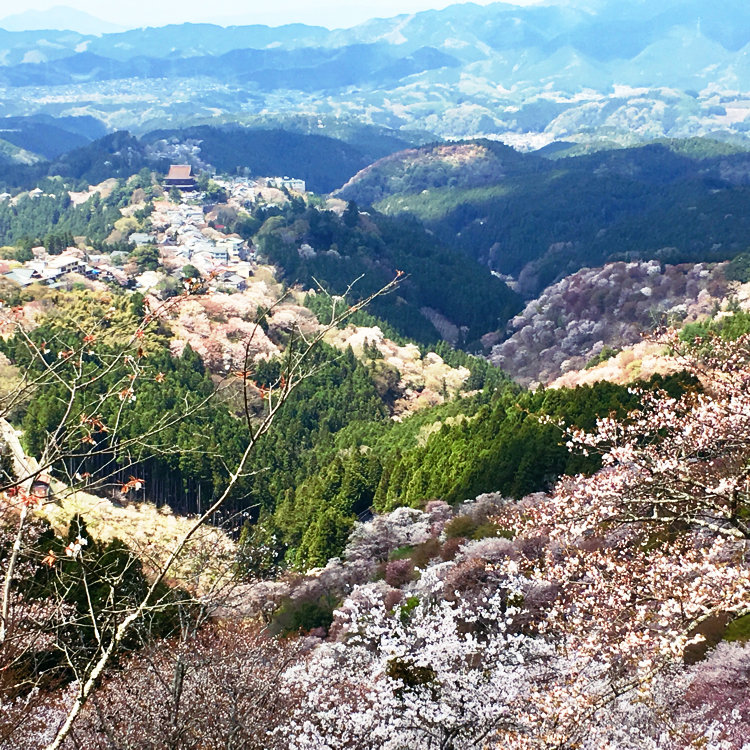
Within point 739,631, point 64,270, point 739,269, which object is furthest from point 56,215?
point 739,631

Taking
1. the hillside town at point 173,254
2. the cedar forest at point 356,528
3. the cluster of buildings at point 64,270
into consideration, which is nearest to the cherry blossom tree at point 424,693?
the cedar forest at point 356,528

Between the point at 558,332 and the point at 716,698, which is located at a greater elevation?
the point at 716,698

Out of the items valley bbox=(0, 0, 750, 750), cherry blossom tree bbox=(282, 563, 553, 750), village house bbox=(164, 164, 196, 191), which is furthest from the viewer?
village house bbox=(164, 164, 196, 191)

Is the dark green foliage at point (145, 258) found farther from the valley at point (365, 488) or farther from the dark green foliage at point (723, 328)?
the dark green foliage at point (723, 328)

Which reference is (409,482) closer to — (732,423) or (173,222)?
(732,423)

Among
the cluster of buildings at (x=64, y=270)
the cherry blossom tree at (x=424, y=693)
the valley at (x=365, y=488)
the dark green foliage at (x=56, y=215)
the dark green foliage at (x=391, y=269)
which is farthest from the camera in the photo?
the dark green foliage at (x=56, y=215)

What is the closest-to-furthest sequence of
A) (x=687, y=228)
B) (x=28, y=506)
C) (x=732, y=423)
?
(x=28, y=506) → (x=732, y=423) → (x=687, y=228)

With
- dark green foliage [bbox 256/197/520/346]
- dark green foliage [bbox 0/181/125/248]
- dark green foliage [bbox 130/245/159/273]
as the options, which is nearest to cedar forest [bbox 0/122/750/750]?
dark green foliage [bbox 130/245/159/273]

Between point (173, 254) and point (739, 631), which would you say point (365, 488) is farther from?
point (173, 254)

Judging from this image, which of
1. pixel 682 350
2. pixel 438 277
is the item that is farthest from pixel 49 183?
pixel 682 350

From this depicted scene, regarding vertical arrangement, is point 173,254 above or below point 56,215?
below

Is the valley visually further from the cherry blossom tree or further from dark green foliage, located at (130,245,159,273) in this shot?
dark green foliage, located at (130,245,159,273)
